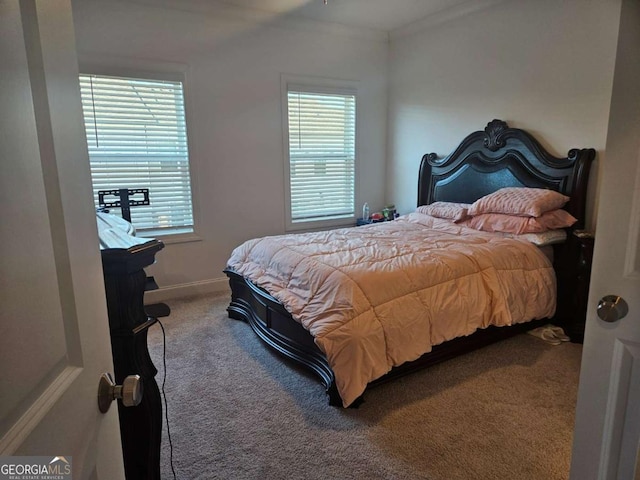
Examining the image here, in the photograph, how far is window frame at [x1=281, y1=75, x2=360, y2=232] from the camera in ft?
14.9

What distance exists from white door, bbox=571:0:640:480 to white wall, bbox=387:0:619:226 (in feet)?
8.38

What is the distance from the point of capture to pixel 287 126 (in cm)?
459

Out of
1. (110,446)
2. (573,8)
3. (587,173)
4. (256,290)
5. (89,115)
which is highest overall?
(573,8)

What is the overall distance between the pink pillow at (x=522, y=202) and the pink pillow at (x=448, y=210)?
17 cm

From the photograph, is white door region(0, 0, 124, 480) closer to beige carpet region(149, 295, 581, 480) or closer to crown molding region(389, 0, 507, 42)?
beige carpet region(149, 295, 581, 480)

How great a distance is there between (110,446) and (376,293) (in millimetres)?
1729

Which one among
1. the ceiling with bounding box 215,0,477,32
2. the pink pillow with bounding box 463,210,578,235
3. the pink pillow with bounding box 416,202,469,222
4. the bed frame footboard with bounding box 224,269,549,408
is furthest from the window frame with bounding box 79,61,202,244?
the pink pillow with bounding box 463,210,578,235

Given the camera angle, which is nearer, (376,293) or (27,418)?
(27,418)

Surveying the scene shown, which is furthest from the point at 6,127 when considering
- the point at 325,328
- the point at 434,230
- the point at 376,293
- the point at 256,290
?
the point at 434,230

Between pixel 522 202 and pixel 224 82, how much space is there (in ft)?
9.99

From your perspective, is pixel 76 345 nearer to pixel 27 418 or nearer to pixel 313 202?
pixel 27 418

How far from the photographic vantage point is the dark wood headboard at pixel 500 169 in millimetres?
3318

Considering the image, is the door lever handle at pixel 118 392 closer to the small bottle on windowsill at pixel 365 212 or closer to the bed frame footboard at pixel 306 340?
the bed frame footboard at pixel 306 340

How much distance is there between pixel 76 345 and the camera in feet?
2.27
